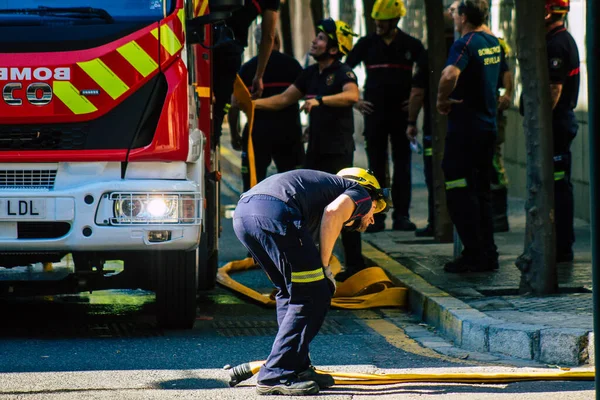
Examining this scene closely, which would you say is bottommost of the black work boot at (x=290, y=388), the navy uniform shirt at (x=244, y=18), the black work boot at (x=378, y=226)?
the black work boot at (x=290, y=388)

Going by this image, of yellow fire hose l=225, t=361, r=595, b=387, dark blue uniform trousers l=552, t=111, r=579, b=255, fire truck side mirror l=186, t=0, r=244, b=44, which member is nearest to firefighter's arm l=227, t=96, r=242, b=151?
dark blue uniform trousers l=552, t=111, r=579, b=255

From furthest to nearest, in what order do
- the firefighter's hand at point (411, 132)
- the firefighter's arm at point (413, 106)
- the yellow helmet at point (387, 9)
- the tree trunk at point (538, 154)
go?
1. the yellow helmet at point (387, 9)
2. the firefighter's hand at point (411, 132)
3. the firefighter's arm at point (413, 106)
4. the tree trunk at point (538, 154)

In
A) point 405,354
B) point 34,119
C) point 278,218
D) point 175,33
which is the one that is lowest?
point 405,354

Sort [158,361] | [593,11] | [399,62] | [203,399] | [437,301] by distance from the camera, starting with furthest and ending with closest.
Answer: [399,62], [437,301], [158,361], [203,399], [593,11]

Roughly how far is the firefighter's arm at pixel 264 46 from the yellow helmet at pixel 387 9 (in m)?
1.61

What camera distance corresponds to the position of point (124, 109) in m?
7.26

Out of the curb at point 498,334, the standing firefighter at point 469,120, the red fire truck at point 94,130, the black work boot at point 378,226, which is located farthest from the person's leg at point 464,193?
the black work boot at point 378,226

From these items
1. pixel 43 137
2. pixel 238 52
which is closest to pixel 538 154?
pixel 238 52

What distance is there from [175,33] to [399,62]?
16.5 feet

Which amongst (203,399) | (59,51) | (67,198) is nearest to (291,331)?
(203,399)

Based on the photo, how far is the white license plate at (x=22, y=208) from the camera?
709 cm

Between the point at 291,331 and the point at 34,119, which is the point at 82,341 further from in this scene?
the point at 291,331

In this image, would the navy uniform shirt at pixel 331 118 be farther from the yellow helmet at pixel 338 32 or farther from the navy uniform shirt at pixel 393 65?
the navy uniform shirt at pixel 393 65

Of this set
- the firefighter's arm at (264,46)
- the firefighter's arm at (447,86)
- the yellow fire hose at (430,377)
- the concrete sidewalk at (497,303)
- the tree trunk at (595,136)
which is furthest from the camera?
the firefighter's arm at (264,46)
